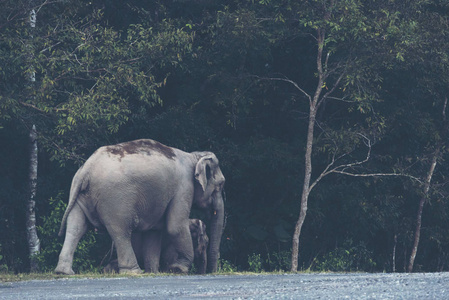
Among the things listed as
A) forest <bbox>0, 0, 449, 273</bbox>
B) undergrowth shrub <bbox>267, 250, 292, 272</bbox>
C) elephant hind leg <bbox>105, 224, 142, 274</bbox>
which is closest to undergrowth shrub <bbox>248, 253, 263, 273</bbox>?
forest <bbox>0, 0, 449, 273</bbox>

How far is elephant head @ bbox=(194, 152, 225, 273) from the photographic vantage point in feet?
58.3

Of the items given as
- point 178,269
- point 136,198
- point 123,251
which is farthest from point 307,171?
point 123,251

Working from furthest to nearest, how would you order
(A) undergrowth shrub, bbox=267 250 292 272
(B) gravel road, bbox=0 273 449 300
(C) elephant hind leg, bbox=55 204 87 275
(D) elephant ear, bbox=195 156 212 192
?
1. (A) undergrowth shrub, bbox=267 250 292 272
2. (D) elephant ear, bbox=195 156 212 192
3. (C) elephant hind leg, bbox=55 204 87 275
4. (B) gravel road, bbox=0 273 449 300

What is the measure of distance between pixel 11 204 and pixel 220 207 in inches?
181

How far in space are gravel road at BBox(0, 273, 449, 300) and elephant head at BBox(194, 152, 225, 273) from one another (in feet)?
15.6

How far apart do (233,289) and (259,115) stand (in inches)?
495

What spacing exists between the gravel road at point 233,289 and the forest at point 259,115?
606 centimetres

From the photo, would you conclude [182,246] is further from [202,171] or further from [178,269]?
[202,171]

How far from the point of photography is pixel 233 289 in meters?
10.7

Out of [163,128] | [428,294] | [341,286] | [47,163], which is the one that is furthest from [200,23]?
[428,294]

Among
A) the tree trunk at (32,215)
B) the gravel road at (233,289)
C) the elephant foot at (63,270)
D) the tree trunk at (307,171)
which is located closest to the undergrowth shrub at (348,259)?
the tree trunk at (307,171)

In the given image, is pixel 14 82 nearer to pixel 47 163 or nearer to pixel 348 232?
pixel 47 163

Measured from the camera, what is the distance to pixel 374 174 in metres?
20.8

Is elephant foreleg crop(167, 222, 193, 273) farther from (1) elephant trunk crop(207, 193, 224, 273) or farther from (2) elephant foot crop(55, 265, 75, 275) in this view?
(2) elephant foot crop(55, 265, 75, 275)
